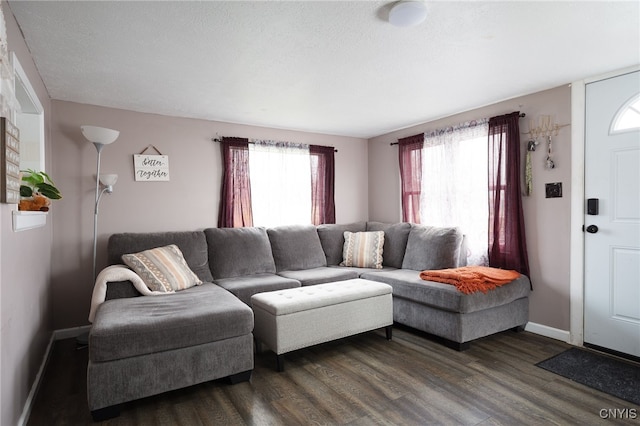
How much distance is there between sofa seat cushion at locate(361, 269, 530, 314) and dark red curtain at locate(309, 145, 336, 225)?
1.54 metres

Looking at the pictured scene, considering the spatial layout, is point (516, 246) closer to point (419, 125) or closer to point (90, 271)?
point (419, 125)

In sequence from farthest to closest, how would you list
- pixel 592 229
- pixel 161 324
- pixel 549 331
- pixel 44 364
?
pixel 549 331, pixel 592 229, pixel 44 364, pixel 161 324

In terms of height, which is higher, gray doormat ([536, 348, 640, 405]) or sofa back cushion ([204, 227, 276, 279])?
sofa back cushion ([204, 227, 276, 279])

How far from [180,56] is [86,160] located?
5.66ft

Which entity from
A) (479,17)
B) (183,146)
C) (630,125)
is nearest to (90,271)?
(183,146)

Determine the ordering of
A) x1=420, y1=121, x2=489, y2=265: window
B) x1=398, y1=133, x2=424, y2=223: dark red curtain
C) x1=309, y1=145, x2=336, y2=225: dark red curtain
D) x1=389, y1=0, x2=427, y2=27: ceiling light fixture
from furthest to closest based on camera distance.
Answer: x1=309, y1=145, x2=336, y2=225: dark red curtain
x1=398, y1=133, x2=424, y2=223: dark red curtain
x1=420, y1=121, x2=489, y2=265: window
x1=389, y1=0, x2=427, y2=27: ceiling light fixture

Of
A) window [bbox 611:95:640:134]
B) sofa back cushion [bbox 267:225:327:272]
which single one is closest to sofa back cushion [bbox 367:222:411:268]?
sofa back cushion [bbox 267:225:327:272]

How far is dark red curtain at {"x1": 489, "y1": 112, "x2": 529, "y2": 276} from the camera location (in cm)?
332

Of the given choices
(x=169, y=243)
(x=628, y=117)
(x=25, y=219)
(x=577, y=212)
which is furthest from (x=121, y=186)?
(x=628, y=117)

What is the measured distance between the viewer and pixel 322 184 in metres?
4.80

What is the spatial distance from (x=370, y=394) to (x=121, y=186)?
9.88 ft

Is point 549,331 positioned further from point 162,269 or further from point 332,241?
point 162,269

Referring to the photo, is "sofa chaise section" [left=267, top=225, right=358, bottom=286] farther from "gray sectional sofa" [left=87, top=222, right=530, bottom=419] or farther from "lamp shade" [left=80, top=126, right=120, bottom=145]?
"lamp shade" [left=80, top=126, right=120, bottom=145]

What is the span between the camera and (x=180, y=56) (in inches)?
94.8
